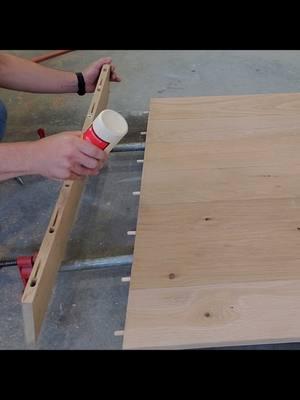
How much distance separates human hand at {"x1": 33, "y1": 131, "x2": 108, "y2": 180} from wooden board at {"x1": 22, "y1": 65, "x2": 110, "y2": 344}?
14 centimetres

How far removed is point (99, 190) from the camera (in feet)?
5.04

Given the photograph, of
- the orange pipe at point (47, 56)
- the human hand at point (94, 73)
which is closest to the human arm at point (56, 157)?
the human hand at point (94, 73)

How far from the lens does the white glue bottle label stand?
79 cm

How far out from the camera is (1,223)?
143cm

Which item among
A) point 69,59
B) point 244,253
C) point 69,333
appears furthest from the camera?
point 69,59

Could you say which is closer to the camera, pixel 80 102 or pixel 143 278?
pixel 143 278

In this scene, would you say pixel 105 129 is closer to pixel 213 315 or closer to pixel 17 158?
pixel 17 158

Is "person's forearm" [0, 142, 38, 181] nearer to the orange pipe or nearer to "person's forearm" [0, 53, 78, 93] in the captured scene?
"person's forearm" [0, 53, 78, 93]

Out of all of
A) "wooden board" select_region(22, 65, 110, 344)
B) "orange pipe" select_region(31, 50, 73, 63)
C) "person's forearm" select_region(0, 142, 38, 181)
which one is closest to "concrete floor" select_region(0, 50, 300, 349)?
"orange pipe" select_region(31, 50, 73, 63)

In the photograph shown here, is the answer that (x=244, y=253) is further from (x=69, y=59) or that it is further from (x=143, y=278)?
(x=69, y=59)

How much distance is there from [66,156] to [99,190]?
2.43ft

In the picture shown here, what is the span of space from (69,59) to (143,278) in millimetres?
1831

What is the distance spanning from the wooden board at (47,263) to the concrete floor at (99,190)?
0.25 meters

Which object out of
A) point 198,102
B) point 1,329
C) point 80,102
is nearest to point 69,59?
point 80,102
